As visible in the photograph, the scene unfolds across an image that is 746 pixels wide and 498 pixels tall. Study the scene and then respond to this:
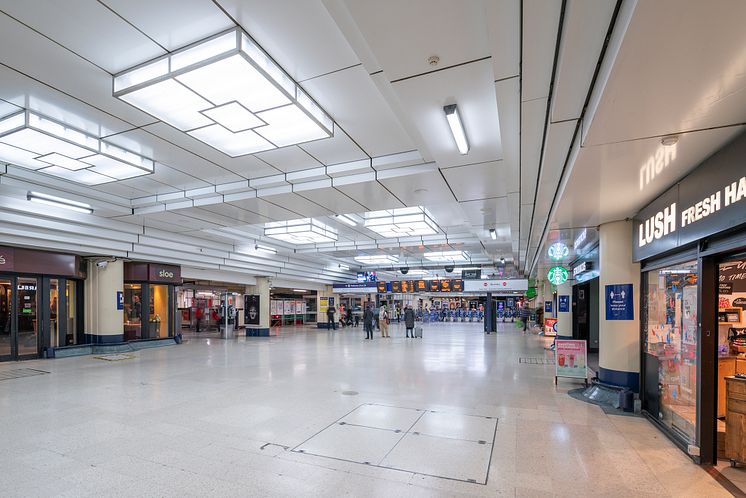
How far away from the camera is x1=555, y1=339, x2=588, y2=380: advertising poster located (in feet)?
24.6

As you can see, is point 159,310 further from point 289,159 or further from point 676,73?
point 676,73

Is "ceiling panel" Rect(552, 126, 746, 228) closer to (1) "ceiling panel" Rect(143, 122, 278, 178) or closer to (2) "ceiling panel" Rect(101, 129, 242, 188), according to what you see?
(1) "ceiling panel" Rect(143, 122, 278, 178)

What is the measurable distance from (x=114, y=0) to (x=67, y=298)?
458 inches

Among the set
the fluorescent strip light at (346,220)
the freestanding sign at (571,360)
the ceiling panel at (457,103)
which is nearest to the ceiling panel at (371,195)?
the ceiling panel at (457,103)

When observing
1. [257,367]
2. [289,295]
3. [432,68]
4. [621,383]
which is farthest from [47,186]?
[289,295]

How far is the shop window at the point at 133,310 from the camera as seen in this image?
13.7 m

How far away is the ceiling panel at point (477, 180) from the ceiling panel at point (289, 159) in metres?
2.02

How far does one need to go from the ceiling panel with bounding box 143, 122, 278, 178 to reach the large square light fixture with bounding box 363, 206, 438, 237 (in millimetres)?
3515

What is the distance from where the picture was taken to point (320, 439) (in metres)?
4.48

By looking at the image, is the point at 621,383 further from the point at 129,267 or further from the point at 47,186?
the point at 129,267

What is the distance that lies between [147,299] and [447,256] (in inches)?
439

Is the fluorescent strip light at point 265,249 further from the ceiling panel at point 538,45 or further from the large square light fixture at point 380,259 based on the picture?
the ceiling panel at point 538,45

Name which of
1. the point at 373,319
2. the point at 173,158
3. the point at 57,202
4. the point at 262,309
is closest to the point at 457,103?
the point at 173,158

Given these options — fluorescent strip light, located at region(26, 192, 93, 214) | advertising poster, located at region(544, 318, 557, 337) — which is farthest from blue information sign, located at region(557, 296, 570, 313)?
fluorescent strip light, located at region(26, 192, 93, 214)
